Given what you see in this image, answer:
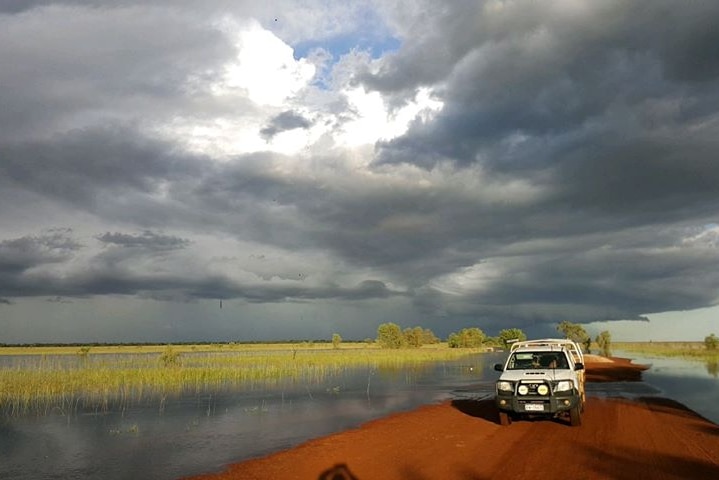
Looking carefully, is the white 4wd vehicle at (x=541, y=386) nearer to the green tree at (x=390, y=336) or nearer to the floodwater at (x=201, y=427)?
the floodwater at (x=201, y=427)

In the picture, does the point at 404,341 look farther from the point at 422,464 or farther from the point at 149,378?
the point at 422,464

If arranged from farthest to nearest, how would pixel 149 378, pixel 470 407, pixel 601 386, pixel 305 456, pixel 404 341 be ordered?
pixel 404 341, pixel 149 378, pixel 601 386, pixel 470 407, pixel 305 456

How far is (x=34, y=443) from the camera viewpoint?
736 inches

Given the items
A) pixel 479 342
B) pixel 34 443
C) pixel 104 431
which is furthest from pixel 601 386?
pixel 479 342

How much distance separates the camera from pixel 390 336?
12462 cm

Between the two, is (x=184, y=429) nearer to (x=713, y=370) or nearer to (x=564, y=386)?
(x=564, y=386)

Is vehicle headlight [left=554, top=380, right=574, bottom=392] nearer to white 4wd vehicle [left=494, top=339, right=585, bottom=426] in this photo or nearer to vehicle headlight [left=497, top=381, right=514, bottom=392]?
white 4wd vehicle [left=494, top=339, right=585, bottom=426]

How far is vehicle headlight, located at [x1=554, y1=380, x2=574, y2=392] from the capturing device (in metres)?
15.2

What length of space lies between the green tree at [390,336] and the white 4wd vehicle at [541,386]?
A: 4264 inches

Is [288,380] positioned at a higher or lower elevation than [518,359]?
lower

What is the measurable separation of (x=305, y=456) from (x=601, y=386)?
2488 centimetres

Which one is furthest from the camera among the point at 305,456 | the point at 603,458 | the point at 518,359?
the point at 518,359

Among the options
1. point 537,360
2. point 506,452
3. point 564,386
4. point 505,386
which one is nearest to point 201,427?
point 505,386

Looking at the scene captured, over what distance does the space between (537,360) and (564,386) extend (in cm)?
217
